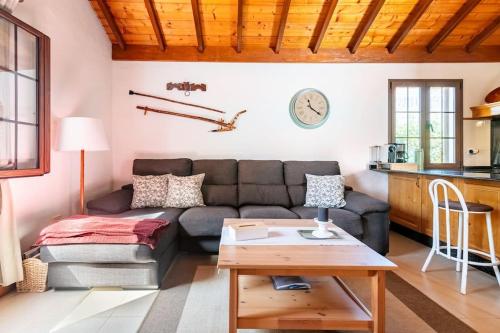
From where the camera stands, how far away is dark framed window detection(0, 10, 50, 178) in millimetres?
2018

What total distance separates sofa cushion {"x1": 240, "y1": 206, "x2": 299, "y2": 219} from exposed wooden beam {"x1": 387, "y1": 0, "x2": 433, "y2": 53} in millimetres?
2765

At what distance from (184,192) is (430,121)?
11.9ft

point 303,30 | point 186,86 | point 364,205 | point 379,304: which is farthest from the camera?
point 186,86

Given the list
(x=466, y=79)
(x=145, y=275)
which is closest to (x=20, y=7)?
(x=145, y=275)

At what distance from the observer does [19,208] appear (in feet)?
7.43

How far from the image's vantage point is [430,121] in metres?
4.13

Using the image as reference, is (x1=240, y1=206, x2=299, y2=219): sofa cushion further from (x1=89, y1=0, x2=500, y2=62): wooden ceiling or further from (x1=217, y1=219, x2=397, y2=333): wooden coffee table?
(x1=89, y1=0, x2=500, y2=62): wooden ceiling

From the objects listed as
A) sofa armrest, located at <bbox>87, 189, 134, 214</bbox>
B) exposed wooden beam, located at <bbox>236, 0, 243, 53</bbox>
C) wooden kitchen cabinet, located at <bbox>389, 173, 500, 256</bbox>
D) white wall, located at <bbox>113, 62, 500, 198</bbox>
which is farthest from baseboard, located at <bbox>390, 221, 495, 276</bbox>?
sofa armrest, located at <bbox>87, 189, 134, 214</bbox>

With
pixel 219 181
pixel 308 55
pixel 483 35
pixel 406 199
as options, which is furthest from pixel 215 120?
pixel 483 35

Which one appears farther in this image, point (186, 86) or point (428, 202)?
point (186, 86)

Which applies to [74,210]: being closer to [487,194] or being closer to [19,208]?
[19,208]

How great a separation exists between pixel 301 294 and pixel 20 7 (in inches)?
119

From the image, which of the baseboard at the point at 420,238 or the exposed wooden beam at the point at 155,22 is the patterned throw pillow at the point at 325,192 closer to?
the baseboard at the point at 420,238

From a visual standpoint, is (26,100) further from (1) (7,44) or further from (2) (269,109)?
(2) (269,109)
